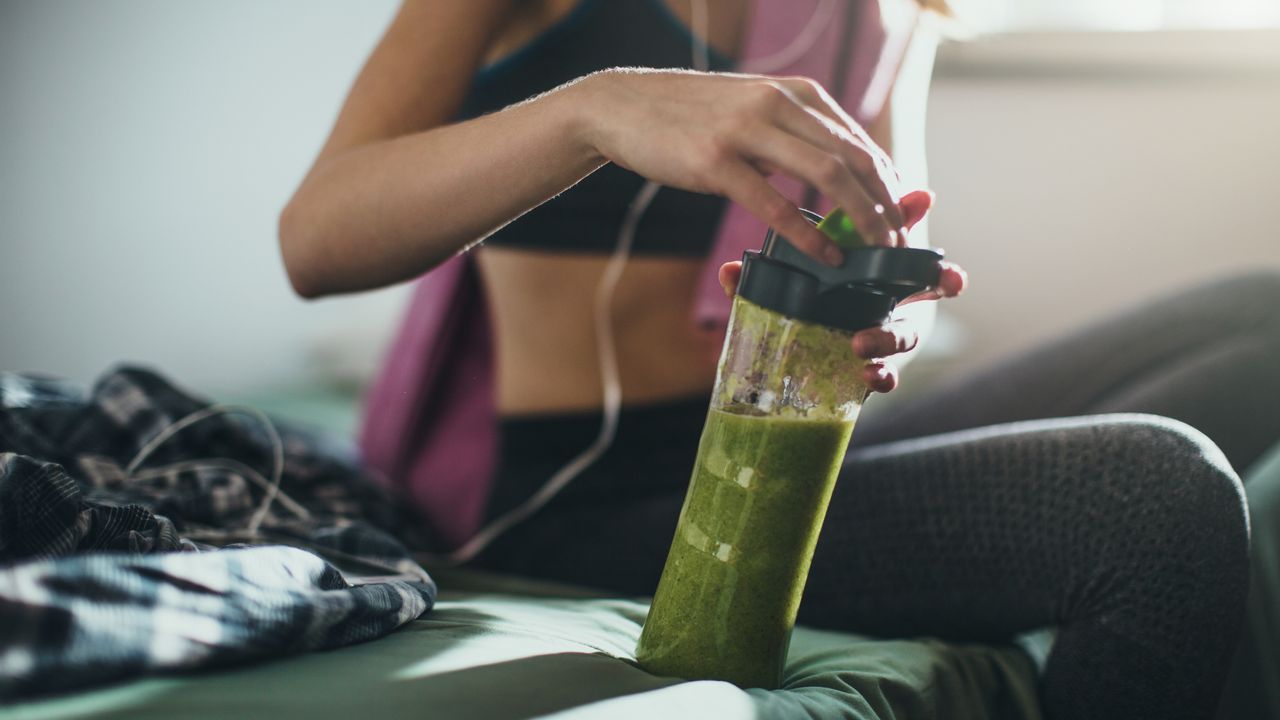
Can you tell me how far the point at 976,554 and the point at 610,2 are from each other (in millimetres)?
534

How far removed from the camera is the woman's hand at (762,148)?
39 centimetres

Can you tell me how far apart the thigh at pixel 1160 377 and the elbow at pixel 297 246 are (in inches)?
23.3

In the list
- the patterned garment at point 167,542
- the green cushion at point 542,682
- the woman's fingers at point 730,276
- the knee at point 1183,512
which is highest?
the woman's fingers at point 730,276

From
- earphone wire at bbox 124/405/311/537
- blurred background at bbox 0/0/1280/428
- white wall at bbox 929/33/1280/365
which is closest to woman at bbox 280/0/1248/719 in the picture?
earphone wire at bbox 124/405/311/537

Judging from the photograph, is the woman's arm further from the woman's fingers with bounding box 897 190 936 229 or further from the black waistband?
the black waistband

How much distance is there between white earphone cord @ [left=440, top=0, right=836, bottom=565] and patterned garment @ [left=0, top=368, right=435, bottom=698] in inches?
3.0

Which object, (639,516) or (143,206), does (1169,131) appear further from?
(143,206)

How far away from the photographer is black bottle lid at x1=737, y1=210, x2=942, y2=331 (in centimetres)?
40

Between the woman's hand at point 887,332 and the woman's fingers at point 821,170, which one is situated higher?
the woman's fingers at point 821,170

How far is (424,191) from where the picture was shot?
1.77 ft

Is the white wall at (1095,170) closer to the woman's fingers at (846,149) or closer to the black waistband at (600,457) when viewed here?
the black waistband at (600,457)

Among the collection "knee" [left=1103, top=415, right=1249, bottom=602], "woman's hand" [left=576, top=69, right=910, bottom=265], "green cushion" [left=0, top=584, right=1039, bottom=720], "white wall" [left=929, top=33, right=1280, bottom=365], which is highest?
"white wall" [left=929, top=33, right=1280, bottom=365]

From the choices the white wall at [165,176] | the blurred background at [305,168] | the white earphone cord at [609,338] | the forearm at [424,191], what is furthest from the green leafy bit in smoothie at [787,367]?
the white wall at [165,176]

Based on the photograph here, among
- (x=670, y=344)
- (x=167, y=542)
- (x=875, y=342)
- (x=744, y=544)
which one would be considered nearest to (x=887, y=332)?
(x=875, y=342)
